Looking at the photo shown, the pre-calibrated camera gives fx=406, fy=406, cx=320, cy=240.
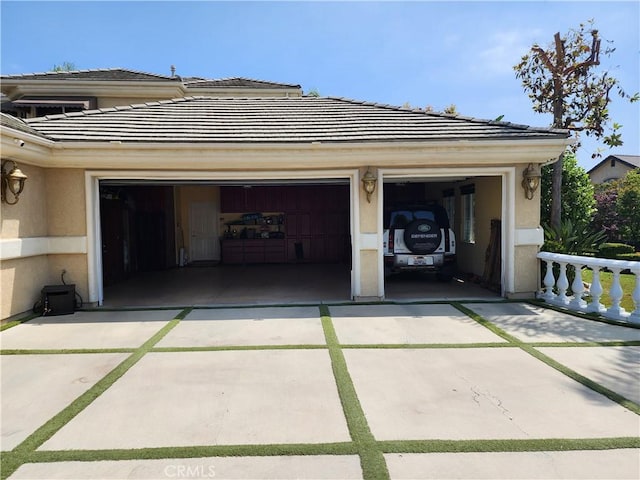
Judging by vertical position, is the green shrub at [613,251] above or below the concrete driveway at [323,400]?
above

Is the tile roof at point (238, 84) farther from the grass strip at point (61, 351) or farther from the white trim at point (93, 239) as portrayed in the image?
the grass strip at point (61, 351)

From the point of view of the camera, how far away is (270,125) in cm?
874

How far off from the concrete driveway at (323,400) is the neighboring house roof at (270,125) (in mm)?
3514

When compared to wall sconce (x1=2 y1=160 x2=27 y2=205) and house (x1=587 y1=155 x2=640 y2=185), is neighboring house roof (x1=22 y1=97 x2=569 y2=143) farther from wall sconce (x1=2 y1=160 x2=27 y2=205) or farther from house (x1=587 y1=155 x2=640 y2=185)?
house (x1=587 y1=155 x2=640 y2=185)

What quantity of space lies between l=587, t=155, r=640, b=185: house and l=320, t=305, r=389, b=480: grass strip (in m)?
42.7

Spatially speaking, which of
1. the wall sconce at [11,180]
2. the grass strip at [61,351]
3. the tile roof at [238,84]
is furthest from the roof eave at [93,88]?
the grass strip at [61,351]

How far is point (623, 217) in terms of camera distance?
74.0ft

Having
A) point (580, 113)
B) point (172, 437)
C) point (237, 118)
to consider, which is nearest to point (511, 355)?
point (172, 437)

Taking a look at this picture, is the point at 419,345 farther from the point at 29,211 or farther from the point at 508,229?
the point at 29,211

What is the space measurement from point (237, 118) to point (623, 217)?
23.0 meters

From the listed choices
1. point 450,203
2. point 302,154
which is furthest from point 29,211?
point 450,203

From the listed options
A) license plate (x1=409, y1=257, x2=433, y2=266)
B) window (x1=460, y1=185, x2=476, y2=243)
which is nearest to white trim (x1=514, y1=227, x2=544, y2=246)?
license plate (x1=409, y1=257, x2=433, y2=266)

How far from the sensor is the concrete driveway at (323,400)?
9.62ft

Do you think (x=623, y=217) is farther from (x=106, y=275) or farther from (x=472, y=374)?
(x=106, y=275)
